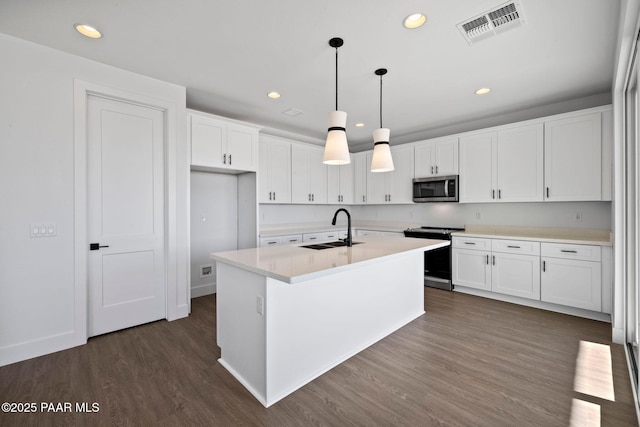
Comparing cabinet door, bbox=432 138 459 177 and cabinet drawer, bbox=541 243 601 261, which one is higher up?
cabinet door, bbox=432 138 459 177

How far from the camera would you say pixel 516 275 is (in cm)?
372

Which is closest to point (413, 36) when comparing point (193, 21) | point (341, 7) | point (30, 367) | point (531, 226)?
point (341, 7)

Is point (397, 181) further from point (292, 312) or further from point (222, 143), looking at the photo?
point (292, 312)

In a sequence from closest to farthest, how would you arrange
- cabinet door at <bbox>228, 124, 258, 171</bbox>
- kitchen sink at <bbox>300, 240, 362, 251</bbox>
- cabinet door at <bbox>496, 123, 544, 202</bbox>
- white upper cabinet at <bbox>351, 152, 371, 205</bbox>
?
kitchen sink at <bbox>300, 240, 362, 251</bbox>, cabinet door at <bbox>496, 123, 544, 202</bbox>, cabinet door at <bbox>228, 124, 258, 171</bbox>, white upper cabinet at <bbox>351, 152, 371, 205</bbox>

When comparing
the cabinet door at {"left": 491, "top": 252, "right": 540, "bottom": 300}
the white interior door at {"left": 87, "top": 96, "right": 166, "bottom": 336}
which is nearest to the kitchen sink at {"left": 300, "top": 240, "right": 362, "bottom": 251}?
the white interior door at {"left": 87, "top": 96, "right": 166, "bottom": 336}

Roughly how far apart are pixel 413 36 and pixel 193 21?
1.72m

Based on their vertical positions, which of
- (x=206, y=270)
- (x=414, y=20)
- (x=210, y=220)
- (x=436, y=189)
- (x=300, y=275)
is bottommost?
(x=206, y=270)

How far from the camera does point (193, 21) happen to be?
216cm

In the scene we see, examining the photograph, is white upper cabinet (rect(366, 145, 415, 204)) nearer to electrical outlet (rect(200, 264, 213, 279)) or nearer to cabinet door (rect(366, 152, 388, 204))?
cabinet door (rect(366, 152, 388, 204))

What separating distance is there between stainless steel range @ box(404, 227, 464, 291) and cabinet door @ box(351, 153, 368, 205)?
157 centimetres

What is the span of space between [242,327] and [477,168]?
3.98m

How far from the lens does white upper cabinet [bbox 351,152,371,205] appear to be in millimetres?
5879

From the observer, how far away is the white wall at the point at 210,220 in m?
4.17

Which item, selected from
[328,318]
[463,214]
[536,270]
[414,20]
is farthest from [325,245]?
[463,214]
